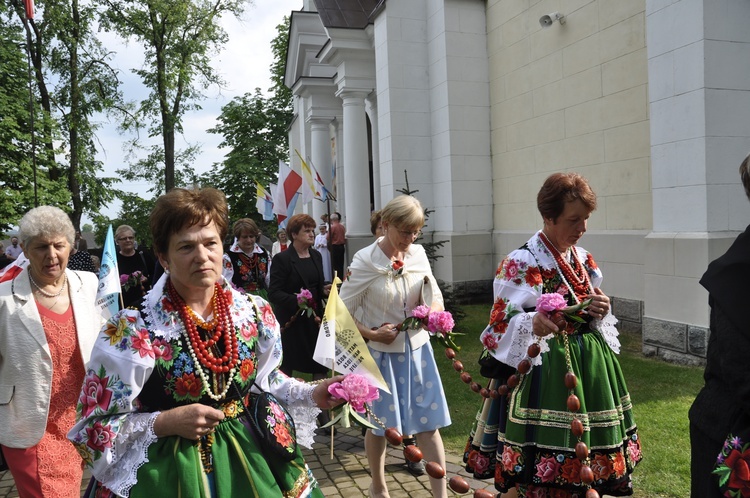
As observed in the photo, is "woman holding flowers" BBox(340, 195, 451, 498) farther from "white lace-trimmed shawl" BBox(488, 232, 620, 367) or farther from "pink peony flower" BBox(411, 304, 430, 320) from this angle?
"white lace-trimmed shawl" BBox(488, 232, 620, 367)

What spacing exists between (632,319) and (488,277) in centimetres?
420

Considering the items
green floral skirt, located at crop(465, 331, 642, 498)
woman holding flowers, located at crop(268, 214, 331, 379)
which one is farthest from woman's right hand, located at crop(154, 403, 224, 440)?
woman holding flowers, located at crop(268, 214, 331, 379)

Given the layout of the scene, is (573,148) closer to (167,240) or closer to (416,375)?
(416,375)

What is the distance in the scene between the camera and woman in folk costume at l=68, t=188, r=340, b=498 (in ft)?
6.97

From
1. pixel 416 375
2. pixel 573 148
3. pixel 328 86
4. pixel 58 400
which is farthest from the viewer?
pixel 328 86

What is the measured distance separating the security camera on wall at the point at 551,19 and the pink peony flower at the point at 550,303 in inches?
348

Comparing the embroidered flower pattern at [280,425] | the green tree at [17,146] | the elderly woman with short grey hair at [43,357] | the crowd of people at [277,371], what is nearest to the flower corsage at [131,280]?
the crowd of people at [277,371]

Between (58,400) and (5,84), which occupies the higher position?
(5,84)

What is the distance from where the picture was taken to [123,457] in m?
2.14

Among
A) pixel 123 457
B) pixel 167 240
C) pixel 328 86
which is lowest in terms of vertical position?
pixel 123 457

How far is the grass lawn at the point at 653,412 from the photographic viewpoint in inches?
171

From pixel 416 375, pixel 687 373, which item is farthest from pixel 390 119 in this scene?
pixel 416 375

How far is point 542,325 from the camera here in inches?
122

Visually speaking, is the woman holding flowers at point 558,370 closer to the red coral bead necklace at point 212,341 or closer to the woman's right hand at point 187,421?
the red coral bead necklace at point 212,341
